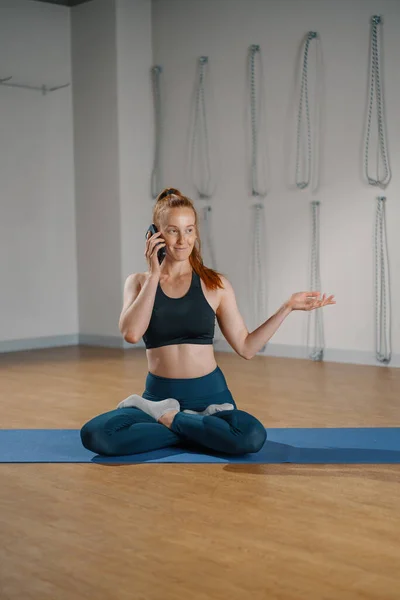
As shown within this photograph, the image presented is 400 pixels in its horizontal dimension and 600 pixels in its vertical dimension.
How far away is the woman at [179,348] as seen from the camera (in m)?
3.31

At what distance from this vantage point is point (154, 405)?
11.3 feet

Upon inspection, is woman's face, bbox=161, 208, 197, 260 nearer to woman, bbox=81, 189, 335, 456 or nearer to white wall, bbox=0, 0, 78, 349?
woman, bbox=81, 189, 335, 456

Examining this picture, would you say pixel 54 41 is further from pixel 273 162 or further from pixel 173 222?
pixel 173 222

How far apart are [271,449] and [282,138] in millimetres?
3392

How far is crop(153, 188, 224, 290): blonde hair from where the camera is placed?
11.1 ft

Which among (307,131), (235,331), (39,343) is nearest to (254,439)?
(235,331)

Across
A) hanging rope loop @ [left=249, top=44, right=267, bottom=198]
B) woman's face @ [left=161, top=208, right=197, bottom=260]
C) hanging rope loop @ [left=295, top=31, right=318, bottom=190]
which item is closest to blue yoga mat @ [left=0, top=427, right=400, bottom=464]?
woman's face @ [left=161, top=208, right=197, bottom=260]

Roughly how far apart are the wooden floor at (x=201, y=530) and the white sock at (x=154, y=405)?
237mm

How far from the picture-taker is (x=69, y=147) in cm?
738

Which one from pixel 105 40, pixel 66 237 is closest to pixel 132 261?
pixel 66 237

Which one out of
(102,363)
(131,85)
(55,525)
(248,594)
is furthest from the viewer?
(131,85)

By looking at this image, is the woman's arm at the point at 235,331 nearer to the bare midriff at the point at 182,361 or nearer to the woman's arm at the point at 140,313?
the bare midriff at the point at 182,361

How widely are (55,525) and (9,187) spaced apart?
15.4ft

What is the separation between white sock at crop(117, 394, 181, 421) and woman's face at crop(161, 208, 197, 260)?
537mm
